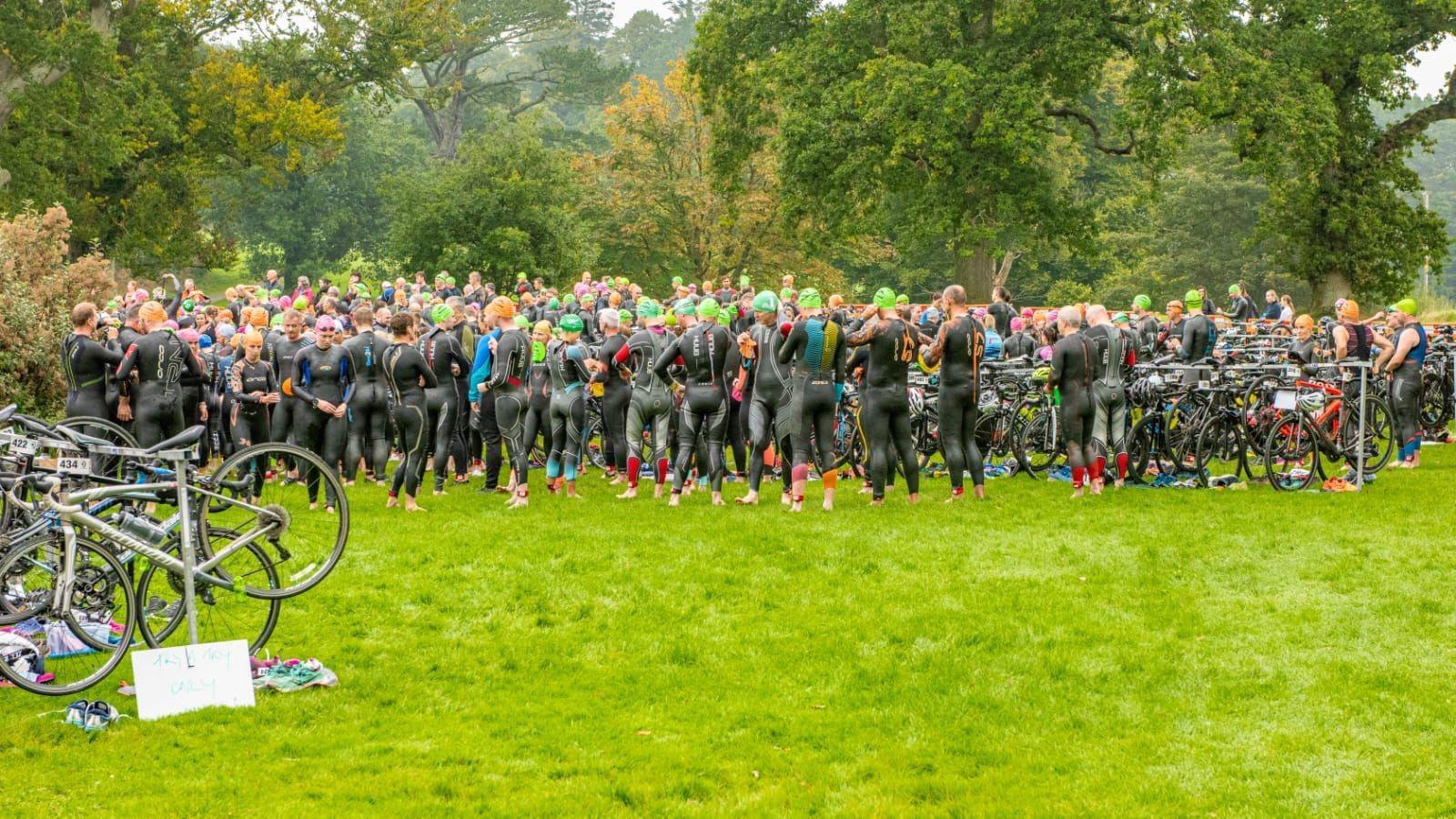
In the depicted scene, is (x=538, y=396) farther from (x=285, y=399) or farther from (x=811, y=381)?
(x=811, y=381)

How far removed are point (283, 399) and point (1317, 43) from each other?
80.7 feet

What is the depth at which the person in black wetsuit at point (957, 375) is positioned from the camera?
1247 cm

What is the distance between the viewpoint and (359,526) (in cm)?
1162

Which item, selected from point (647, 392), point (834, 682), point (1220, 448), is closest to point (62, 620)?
point (834, 682)

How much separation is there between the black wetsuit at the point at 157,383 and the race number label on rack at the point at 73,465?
5.92 meters

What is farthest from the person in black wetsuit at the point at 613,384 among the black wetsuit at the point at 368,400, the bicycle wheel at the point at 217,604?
the bicycle wheel at the point at 217,604

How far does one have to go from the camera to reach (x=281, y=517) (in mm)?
7273

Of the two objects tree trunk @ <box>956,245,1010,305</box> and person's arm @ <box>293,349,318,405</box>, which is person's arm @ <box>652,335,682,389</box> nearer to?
person's arm @ <box>293,349,318,405</box>

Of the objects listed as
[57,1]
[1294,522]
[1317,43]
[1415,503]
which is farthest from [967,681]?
[57,1]

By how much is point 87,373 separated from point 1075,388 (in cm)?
939

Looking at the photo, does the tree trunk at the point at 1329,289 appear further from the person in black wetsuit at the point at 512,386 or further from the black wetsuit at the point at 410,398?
the black wetsuit at the point at 410,398

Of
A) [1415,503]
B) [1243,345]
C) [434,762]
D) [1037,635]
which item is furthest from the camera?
[1243,345]

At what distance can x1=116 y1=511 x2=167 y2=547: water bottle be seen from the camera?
6883 mm

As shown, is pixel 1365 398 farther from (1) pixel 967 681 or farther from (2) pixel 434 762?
(2) pixel 434 762
